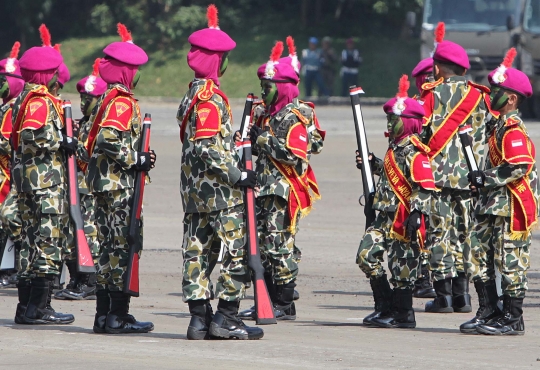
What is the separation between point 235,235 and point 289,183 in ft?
4.86

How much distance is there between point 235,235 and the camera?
7.09 meters

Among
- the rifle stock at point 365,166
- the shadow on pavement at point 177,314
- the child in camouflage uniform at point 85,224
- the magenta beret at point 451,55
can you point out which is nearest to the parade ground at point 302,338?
the shadow on pavement at point 177,314

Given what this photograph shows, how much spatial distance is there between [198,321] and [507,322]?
210 cm

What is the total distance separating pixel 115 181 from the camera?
741 cm

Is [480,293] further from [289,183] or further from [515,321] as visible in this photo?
[289,183]

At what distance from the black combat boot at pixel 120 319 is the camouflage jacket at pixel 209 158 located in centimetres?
79

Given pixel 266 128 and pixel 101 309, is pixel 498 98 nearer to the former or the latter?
pixel 266 128

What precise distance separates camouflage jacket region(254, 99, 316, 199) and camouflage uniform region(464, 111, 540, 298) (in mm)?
1469

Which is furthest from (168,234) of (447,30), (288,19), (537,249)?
(288,19)

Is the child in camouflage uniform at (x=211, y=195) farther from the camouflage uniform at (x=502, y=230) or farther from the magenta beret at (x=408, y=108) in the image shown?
the camouflage uniform at (x=502, y=230)

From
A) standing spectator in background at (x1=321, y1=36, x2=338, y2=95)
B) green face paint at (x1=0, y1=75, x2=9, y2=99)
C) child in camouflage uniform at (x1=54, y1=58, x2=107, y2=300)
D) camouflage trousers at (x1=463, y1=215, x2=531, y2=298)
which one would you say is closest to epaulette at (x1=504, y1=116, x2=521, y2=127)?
camouflage trousers at (x1=463, y1=215, x2=531, y2=298)

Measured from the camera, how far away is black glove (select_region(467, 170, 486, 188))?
24.8ft

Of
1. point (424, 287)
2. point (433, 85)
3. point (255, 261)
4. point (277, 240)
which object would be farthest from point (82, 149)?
point (424, 287)

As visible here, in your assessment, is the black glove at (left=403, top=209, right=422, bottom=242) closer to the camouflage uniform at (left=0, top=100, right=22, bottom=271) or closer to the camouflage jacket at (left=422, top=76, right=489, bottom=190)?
the camouflage jacket at (left=422, top=76, right=489, bottom=190)
